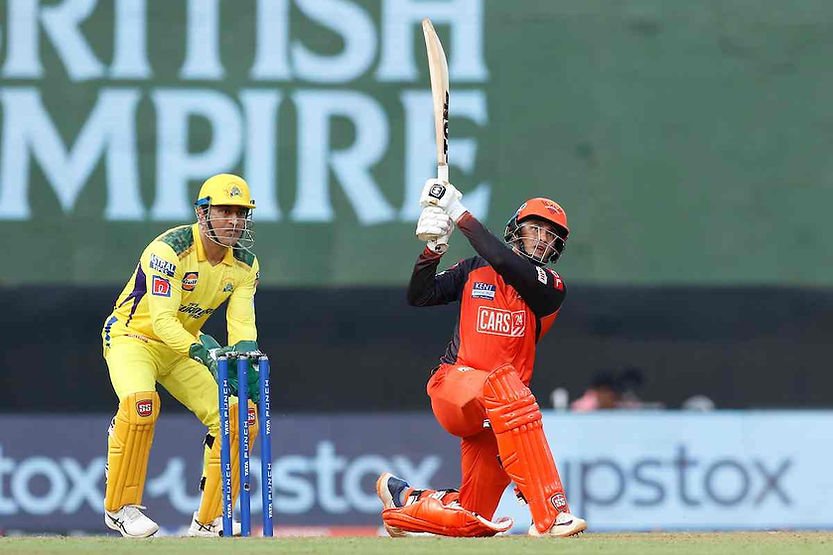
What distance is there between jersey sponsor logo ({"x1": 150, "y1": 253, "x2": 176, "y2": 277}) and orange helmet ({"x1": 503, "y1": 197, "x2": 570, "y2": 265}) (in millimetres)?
1294

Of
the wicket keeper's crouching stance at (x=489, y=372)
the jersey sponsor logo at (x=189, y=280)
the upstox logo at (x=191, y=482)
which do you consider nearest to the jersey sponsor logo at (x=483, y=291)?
the wicket keeper's crouching stance at (x=489, y=372)

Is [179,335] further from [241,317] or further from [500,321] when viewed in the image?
[500,321]

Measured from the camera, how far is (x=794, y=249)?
10461mm

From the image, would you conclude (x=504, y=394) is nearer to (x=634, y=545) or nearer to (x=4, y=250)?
(x=634, y=545)

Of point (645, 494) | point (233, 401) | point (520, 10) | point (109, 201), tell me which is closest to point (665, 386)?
point (645, 494)

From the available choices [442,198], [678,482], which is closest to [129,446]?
[442,198]

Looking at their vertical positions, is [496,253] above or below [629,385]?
above

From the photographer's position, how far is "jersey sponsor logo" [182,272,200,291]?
23.5 feet

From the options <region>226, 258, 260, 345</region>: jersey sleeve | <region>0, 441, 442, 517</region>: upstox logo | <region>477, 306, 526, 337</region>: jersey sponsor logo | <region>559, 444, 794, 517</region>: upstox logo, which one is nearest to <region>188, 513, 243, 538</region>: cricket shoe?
<region>226, 258, 260, 345</region>: jersey sleeve

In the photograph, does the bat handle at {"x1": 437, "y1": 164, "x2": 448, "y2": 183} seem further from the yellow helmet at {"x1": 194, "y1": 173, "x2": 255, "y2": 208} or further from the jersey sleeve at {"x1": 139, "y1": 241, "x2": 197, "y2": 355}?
the jersey sleeve at {"x1": 139, "y1": 241, "x2": 197, "y2": 355}

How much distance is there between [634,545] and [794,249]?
456 centimetres

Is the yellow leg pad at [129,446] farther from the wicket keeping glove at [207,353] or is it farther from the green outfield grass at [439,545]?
the green outfield grass at [439,545]

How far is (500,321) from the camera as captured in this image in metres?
6.86

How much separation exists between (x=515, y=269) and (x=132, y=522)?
1.81 m
